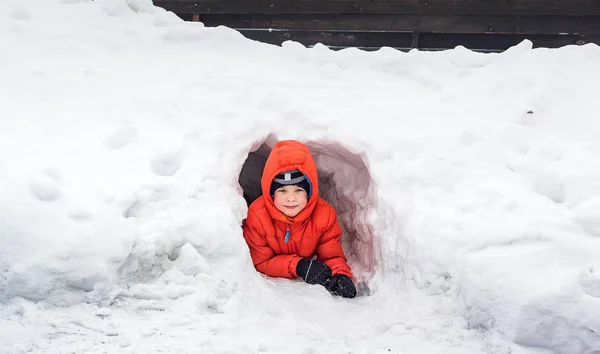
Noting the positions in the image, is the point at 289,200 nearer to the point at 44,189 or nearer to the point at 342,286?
the point at 342,286

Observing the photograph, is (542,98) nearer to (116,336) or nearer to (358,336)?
(358,336)

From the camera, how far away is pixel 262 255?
3838mm

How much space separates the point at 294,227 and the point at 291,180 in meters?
0.39

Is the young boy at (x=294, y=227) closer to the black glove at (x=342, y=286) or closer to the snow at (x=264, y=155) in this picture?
the black glove at (x=342, y=286)

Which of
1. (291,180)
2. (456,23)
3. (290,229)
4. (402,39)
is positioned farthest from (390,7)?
(290,229)

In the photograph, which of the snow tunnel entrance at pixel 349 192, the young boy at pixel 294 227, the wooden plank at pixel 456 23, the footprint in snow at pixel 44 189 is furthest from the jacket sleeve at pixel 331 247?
the wooden plank at pixel 456 23

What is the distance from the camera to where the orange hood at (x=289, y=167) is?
144 inches

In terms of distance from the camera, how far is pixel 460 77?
4.27m

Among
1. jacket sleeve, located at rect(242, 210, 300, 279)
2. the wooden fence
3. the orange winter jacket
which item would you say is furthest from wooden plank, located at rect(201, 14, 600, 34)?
jacket sleeve, located at rect(242, 210, 300, 279)

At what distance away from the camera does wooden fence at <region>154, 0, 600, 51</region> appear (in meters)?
6.25

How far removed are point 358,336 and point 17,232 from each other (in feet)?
5.85

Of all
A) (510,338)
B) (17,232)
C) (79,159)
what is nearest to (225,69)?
(79,159)

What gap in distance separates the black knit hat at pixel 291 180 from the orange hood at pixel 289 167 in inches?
2.3

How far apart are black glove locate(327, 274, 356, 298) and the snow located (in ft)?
0.28
